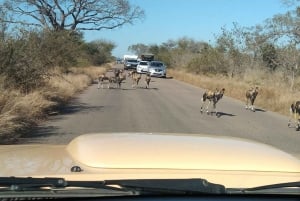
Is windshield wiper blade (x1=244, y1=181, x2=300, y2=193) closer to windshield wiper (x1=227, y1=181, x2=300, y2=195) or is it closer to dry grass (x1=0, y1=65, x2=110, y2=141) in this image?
windshield wiper (x1=227, y1=181, x2=300, y2=195)

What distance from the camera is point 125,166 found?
2.95m

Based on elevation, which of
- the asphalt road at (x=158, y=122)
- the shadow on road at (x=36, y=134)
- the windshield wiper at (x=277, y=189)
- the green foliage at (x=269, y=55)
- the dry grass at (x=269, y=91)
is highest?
the windshield wiper at (x=277, y=189)

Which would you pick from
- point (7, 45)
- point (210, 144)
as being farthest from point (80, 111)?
point (210, 144)

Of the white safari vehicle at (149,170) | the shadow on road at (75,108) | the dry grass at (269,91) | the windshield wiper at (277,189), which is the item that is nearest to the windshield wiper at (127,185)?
the white safari vehicle at (149,170)

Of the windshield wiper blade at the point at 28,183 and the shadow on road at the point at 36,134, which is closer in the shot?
the windshield wiper blade at the point at 28,183

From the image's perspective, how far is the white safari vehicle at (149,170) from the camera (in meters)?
2.61

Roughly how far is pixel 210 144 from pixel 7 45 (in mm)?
16172

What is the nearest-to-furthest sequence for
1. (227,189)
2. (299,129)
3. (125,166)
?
(227,189)
(125,166)
(299,129)

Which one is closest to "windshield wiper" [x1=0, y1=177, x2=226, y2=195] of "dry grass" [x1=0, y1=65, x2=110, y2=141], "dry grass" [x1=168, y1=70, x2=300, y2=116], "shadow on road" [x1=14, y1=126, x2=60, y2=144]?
"dry grass" [x1=0, y1=65, x2=110, y2=141]

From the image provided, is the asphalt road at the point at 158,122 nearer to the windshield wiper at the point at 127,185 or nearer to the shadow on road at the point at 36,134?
the shadow on road at the point at 36,134

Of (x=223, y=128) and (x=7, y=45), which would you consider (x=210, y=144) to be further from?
(x=7, y=45)

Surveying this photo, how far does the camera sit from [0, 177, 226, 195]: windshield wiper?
2.61 m

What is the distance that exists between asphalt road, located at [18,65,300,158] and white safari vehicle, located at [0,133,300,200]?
8162 millimetres

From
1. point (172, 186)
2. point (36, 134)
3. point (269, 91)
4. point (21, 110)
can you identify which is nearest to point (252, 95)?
point (269, 91)
